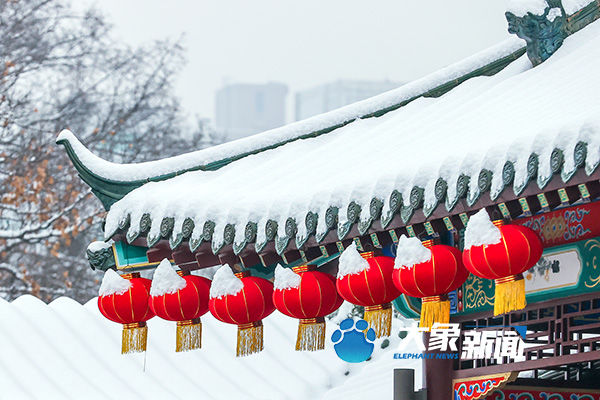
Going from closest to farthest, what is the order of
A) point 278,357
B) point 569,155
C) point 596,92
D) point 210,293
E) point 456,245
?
point 569,155 → point 596,92 → point 456,245 → point 210,293 → point 278,357

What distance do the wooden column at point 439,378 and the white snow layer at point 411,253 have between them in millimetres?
686

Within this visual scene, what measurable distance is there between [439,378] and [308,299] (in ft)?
2.37

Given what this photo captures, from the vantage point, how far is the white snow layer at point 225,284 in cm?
536

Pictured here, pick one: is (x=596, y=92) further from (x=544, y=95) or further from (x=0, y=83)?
(x=0, y=83)

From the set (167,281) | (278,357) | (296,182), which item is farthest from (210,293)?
(278,357)

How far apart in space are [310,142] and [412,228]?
1426 mm

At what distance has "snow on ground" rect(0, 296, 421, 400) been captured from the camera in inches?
269

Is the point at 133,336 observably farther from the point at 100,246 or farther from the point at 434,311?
the point at 434,311

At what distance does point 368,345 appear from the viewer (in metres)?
5.70

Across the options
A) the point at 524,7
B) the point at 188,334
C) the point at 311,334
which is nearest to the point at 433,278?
the point at 311,334

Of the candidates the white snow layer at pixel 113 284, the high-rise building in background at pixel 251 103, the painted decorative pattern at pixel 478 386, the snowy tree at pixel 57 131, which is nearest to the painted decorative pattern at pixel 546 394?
the painted decorative pattern at pixel 478 386

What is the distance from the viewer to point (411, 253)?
4.67 m

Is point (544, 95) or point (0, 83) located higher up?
point (0, 83)

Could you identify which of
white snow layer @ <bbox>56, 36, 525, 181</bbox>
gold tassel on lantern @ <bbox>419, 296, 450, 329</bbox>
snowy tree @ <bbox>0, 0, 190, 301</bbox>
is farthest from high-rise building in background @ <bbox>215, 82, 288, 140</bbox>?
gold tassel on lantern @ <bbox>419, 296, 450, 329</bbox>
